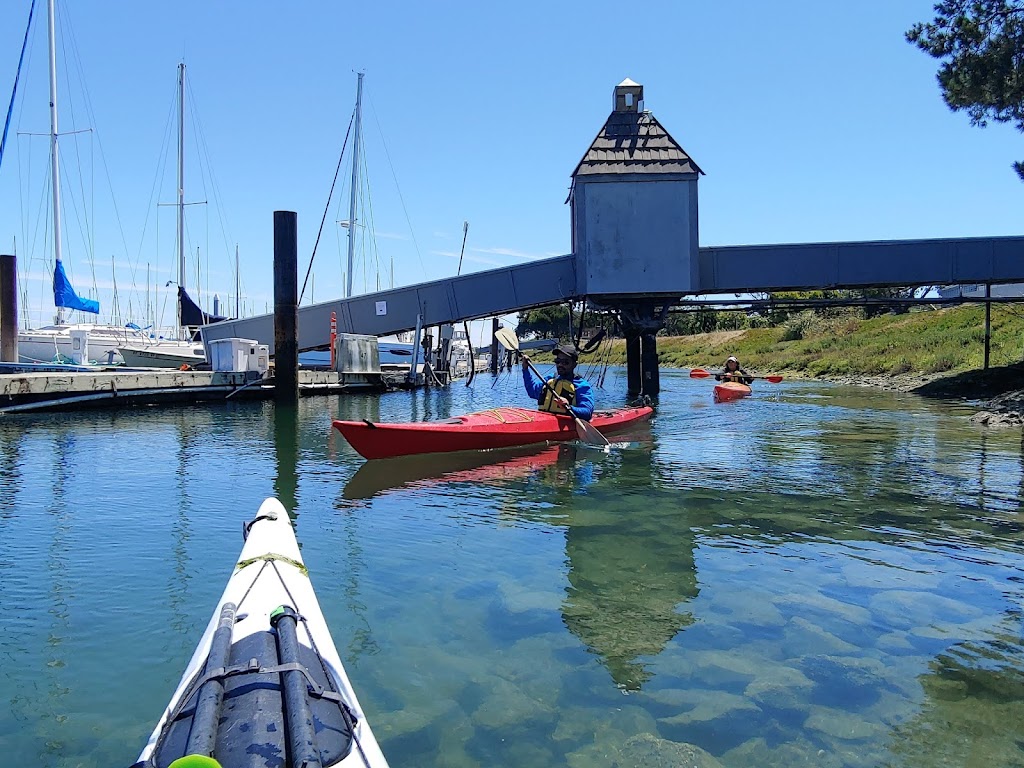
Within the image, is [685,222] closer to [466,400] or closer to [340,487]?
[466,400]

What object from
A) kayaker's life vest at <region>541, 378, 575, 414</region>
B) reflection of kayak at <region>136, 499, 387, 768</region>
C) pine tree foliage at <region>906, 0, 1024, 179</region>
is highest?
pine tree foliage at <region>906, 0, 1024, 179</region>

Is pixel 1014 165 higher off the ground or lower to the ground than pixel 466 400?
higher

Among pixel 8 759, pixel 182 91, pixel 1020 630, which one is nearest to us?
pixel 8 759

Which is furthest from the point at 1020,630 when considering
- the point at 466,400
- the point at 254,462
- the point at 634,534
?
the point at 466,400

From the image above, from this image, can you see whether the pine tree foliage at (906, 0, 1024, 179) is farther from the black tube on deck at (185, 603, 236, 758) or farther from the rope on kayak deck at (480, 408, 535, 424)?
the black tube on deck at (185, 603, 236, 758)

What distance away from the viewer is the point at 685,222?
78.7ft

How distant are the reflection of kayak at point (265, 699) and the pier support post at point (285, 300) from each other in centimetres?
1972

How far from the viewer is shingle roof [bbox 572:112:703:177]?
23.9 m

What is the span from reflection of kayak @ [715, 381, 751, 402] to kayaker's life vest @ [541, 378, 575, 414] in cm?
1119

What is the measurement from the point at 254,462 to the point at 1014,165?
555 inches

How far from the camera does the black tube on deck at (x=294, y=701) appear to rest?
2746mm

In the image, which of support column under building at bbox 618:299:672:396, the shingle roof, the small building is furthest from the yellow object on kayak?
support column under building at bbox 618:299:672:396

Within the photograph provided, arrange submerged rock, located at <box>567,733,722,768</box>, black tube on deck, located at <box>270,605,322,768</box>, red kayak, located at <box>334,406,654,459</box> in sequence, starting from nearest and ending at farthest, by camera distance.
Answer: black tube on deck, located at <box>270,605,322,768</box> → submerged rock, located at <box>567,733,722,768</box> → red kayak, located at <box>334,406,654,459</box>

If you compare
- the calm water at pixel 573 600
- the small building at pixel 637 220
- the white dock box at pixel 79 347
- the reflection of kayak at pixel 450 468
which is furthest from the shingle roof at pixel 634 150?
the white dock box at pixel 79 347
